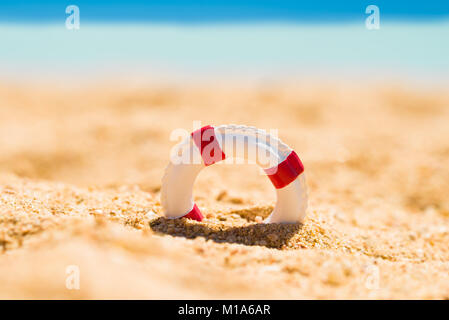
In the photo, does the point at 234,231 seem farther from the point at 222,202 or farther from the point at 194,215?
the point at 222,202

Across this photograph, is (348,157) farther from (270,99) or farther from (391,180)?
(270,99)

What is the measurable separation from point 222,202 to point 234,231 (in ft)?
3.58

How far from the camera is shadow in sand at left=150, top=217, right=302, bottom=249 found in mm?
2799

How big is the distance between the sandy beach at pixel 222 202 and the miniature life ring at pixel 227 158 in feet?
0.45

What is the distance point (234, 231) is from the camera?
292cm

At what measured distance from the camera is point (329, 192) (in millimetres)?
5141

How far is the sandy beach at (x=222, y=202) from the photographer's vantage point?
7.00ft

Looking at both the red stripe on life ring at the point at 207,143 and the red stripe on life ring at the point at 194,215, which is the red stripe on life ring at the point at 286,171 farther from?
the red stripe on life ring at the point at 194,215

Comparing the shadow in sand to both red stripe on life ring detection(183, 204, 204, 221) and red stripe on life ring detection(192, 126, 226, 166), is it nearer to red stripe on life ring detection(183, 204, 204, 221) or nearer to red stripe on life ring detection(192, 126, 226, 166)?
red stripe on life ring detection(183, 204, 204, 221)

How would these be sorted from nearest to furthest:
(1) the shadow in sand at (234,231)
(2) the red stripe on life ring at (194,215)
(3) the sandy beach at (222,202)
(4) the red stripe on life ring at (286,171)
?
(3) the sandy beach at (222,202)
(1) the shadow in sand at (234,231)
(4) the red stripe on life ring at (286,171)
(2) the red stripe on life ring at (194,215)

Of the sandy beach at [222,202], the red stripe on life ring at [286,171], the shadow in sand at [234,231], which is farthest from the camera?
the red stripe on life ring at [286,171]

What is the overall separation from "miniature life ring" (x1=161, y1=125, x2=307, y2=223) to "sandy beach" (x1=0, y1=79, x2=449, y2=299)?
0.14 meters

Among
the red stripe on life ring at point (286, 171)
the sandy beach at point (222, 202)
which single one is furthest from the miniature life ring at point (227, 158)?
the sandy beach at point (222, 202)
